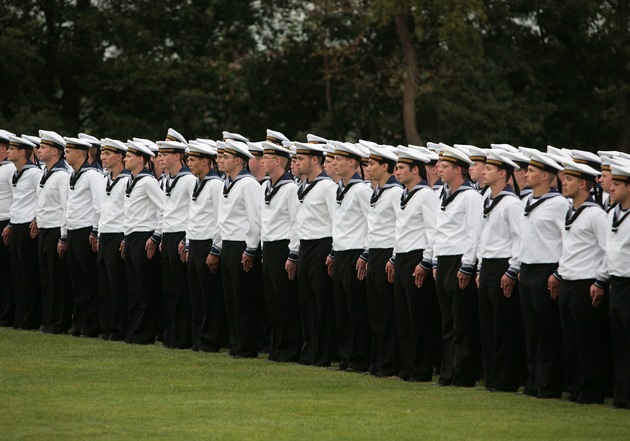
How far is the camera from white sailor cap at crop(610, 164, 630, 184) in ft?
37.8

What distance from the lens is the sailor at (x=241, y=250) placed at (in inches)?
598

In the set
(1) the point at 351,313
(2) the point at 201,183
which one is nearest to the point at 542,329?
(1) the point at 351,313

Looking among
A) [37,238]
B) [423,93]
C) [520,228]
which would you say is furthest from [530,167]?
[423,93]

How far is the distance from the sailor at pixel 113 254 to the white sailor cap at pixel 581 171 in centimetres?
638

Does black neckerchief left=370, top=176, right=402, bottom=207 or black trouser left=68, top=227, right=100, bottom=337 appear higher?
black neckerchief left=370, top=176, right=402, bottom=207

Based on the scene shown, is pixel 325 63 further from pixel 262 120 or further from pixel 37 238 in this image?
pixel 37 238

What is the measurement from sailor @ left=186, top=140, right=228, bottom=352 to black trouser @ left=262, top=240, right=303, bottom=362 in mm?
864

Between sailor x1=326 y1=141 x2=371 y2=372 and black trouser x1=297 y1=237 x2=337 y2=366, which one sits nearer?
sailor x1=326 y1=141 x2=371 y2=372

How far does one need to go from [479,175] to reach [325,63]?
2622 centimetres

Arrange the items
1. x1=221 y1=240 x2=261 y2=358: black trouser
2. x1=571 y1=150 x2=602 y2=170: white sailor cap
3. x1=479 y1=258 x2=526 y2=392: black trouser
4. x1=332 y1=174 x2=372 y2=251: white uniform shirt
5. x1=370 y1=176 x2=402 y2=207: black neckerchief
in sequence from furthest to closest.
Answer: x1=221 y1=240 x2=261 y2=358: black trouser → x1=332 y1=174 x2=372 y2=251: white uniform shirt → x1=370 y1=176 x2=402 y2=207: black neckerchief → x1=479 y1=258 x2=526 y2=392: black trouser → x1=571 y1=150 x2=602 y2=170: white sailor cap

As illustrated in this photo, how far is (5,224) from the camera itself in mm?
18125

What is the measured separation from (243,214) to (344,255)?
153 cm

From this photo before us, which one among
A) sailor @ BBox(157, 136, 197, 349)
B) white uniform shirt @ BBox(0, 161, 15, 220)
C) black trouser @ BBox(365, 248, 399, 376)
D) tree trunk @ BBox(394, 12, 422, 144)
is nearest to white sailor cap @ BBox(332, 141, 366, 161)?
black trouser @ BBox(365, 248, 399, 376)

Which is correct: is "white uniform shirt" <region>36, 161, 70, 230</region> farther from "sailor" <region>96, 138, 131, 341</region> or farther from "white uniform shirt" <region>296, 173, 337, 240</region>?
"white uniform shirt" <region>296, 173, 337, 240</region>
